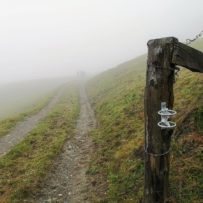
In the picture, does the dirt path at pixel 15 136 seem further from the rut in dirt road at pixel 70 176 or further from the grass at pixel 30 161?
the rut in dirt road at pixel 70 176

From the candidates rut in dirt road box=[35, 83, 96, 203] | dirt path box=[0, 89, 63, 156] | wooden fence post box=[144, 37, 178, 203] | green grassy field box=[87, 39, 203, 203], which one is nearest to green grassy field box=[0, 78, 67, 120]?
dirt path box=[0, 89, 63, 156]

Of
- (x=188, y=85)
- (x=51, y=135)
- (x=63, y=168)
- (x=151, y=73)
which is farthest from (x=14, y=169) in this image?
(x=188, y=85)

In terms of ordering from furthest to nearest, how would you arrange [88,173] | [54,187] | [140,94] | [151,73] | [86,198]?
[140,94]
[88,173]
[54,187]
[86,198]
[151,73]

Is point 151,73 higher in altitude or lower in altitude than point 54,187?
higher

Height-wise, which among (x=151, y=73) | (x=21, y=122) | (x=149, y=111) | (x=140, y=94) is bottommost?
(x=21, y=122)

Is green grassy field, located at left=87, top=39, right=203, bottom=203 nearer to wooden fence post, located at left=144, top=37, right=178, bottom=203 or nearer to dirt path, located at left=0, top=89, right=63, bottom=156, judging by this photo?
wooden fence post, located at left=144, top=37, right=178, bottom=203

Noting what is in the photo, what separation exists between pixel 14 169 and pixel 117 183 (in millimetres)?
6404

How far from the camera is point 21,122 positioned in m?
32.3

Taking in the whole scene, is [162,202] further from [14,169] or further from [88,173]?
[14,169]


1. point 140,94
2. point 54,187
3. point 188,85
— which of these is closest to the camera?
point 54,187

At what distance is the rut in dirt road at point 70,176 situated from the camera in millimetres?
13297

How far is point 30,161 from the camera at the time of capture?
57.7ft

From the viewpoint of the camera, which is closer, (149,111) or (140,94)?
→ (149,111)

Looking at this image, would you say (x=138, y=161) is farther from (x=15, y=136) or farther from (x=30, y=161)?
(x=15, y=136)
